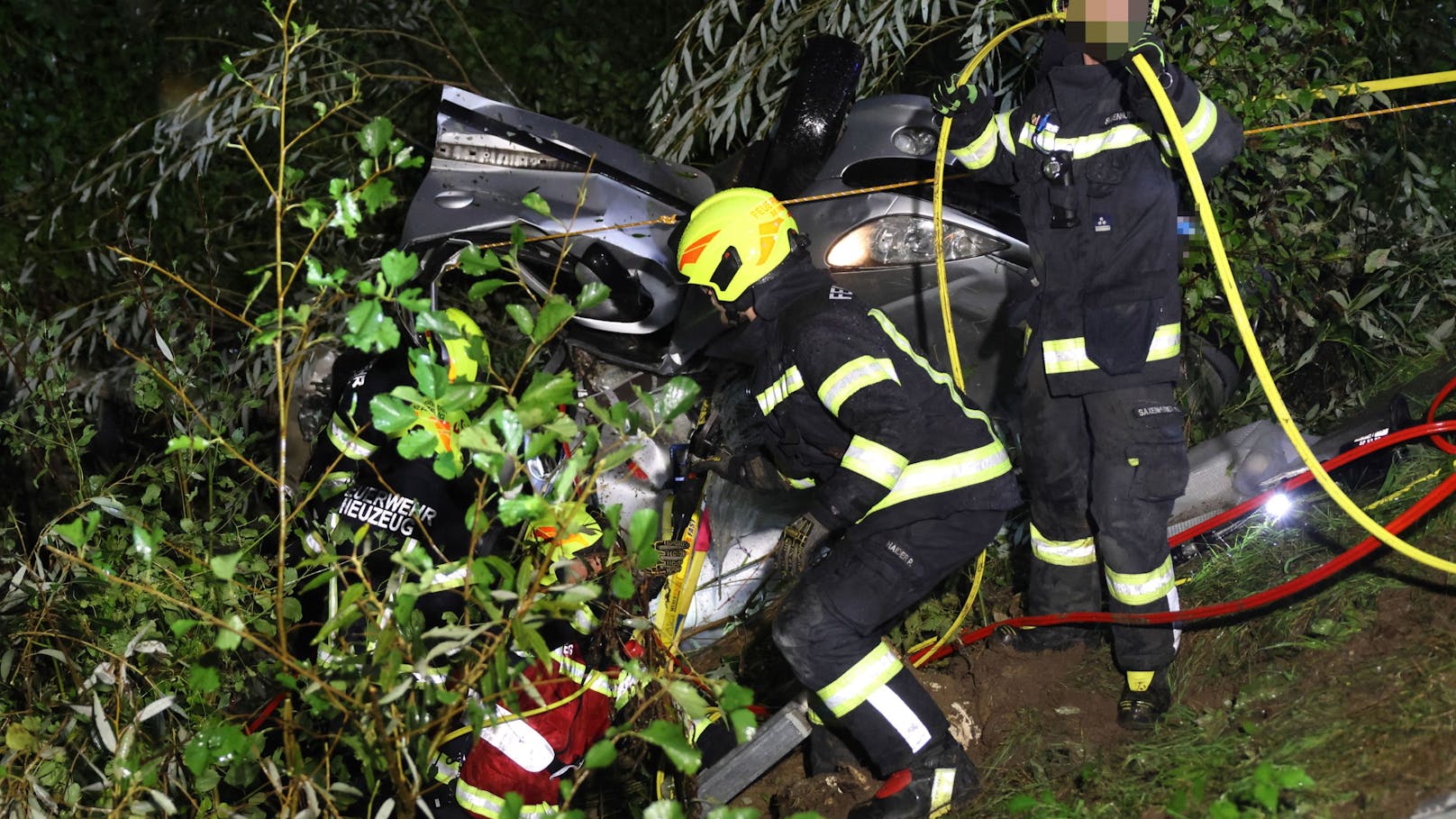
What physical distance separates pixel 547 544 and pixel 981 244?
2554 millimetres

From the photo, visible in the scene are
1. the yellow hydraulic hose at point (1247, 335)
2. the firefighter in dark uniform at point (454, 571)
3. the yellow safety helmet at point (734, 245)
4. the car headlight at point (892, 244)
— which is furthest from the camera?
the car headlight at point (892, 244)

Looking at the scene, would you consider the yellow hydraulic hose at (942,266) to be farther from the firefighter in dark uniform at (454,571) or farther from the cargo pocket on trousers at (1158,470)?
the firefighter in dark uniform at (454,571)

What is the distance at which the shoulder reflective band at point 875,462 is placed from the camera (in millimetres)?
3305

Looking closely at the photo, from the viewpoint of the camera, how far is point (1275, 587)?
12.9ft

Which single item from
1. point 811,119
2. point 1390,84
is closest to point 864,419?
point 811,119

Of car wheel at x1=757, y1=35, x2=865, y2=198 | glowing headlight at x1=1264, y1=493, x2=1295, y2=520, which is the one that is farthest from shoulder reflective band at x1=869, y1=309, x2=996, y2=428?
glowing headlight at x1=1264, y1=493, x2=1295, y2=520

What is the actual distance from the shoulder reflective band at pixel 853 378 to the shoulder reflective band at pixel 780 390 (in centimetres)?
13

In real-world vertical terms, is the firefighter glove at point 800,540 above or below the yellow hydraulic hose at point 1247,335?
below

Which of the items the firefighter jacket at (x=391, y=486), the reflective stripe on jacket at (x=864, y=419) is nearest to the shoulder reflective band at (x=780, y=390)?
the reflective stripe on jacket at (x=864, y=419)

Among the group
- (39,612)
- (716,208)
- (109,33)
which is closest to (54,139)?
(109,33)

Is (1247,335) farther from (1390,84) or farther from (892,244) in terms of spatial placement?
(892,244)

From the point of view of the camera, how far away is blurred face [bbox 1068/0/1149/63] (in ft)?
11.3

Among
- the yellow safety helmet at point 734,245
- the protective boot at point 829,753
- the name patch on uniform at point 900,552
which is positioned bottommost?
the protective boot at point 829,753

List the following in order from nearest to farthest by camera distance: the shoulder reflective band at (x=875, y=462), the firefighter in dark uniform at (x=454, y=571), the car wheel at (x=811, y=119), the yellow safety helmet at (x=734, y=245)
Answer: the shoulder reflective band at (x=875, y=462)
the firefighter in dark uniform at (x=454, y=571)
the yellow safety helmet at (x=734, y=245)
the car wheel at (x=811, y=119)
